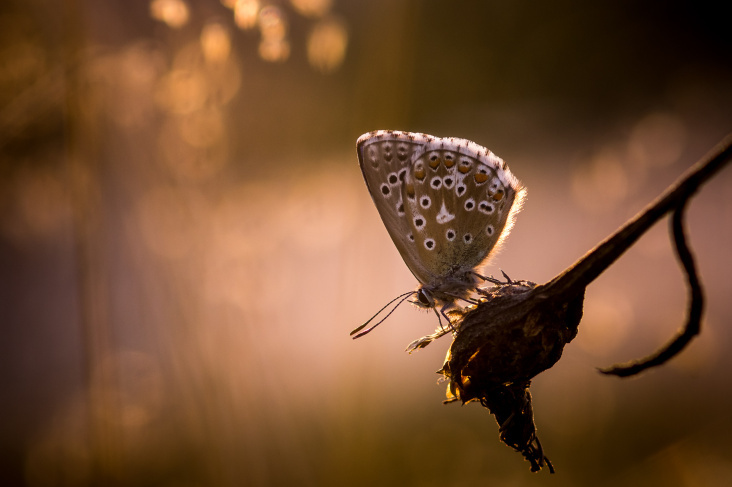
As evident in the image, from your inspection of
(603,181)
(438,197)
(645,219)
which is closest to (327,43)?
(438,197)

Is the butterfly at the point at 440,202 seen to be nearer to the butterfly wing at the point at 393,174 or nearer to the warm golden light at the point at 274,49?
the butterfly wing at the point at 393,174

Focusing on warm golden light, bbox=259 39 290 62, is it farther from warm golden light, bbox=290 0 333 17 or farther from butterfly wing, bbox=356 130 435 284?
butterfly wing, bbox=356 130 435 284

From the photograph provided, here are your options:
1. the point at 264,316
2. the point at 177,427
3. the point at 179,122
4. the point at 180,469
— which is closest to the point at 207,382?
the point at 264,316

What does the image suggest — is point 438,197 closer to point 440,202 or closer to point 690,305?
point 440,202

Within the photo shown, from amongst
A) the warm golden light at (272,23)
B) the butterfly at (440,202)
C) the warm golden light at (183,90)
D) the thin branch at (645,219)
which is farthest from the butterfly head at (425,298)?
the warm golden light at (183,90)

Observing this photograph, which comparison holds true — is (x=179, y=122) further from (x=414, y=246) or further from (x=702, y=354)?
(x=702, y=354)

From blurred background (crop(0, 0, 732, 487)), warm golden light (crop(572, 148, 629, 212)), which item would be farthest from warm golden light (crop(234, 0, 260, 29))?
warm golden light (crop(572, 148, 629, 212))
